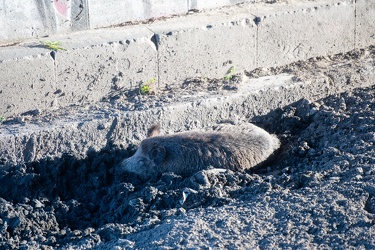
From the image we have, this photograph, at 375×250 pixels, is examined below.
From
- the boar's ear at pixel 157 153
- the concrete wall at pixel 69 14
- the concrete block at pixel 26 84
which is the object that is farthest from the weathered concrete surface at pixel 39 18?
the boar's ear at pixel 157 153

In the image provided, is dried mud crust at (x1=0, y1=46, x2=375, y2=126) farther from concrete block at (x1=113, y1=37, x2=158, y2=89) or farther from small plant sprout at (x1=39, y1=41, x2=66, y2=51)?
small plant sprout at (x1=39, y1=41, x2=66, y2=51)

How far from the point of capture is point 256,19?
Result: 25.8 ft

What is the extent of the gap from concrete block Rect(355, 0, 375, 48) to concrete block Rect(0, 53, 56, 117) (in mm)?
4358

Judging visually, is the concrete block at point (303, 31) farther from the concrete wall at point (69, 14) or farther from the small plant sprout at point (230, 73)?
the concrete wall at point (69, 14)

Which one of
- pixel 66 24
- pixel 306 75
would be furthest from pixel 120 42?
pixel 306 75

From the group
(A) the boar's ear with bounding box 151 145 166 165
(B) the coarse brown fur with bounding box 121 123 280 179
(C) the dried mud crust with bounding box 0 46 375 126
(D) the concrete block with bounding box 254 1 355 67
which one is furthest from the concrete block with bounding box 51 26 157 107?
(D) the concrete block with bounding box 254 1 355 67

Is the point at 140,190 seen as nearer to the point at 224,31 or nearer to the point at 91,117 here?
the point at 91,117

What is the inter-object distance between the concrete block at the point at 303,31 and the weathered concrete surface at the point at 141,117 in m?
0.31

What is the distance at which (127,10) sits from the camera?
25.6ft

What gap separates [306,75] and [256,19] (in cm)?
93

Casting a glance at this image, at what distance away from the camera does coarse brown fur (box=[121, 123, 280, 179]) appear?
639 cm

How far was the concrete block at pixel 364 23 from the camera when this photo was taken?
28.6 feet

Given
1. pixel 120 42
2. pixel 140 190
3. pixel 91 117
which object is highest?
pixel 120 42

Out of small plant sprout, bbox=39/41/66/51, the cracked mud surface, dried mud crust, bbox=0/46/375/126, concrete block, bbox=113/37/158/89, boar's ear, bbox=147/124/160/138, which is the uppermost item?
small plant sprout, bbox=39/41/66/51
